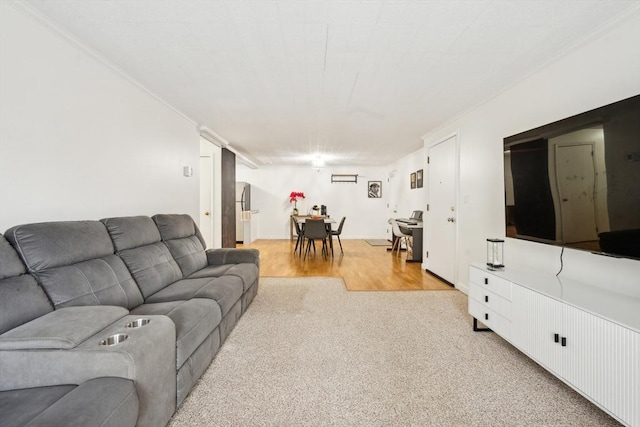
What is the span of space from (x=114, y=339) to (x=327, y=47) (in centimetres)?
220

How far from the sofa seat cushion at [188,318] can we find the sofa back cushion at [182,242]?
80cm

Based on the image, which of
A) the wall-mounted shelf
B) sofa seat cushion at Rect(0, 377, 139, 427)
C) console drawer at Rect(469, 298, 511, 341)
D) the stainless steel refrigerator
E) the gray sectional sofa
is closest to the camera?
sofa seat cushion at Rect(0, 377, 139, 427)

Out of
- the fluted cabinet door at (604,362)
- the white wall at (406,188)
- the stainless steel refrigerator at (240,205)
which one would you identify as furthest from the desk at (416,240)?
the stainless steel refrigerator at (240,205)

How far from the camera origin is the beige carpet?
4.64 feet

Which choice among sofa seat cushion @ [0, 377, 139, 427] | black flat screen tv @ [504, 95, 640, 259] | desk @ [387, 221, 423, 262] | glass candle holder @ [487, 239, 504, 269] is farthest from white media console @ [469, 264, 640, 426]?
desk @ [387, 221, 423, 262]

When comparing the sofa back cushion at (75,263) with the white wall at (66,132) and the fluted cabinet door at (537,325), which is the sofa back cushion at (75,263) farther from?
the fluted cabinet door at (537,325)

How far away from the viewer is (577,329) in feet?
4.68

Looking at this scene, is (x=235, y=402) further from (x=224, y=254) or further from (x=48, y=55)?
(x=48, y=55)

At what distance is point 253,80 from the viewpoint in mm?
2557

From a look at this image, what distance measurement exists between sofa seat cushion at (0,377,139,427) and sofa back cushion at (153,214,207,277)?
163 centimetres

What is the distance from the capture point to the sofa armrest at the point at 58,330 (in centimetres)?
102

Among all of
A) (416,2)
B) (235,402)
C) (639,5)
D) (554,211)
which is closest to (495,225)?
(554,211)

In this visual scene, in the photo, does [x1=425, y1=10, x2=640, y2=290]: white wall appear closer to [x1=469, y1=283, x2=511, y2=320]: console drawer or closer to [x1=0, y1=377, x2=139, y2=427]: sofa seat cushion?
[x1=469, y1=283, x2=511, y2=320]: console drawer

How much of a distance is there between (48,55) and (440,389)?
10.7 feet
